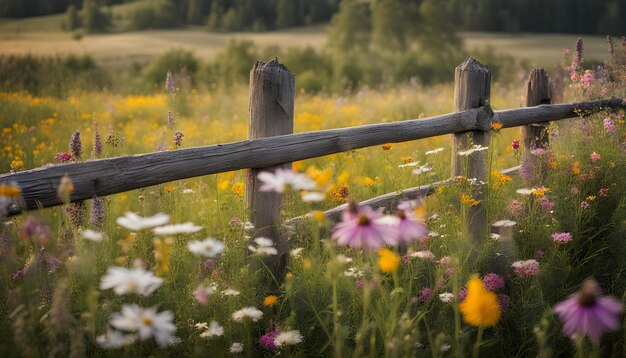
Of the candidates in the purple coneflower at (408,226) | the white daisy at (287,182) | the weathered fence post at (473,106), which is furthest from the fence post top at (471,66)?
the white daisy at (287,182)

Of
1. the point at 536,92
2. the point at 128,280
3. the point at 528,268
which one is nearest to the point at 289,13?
the point at 536,92

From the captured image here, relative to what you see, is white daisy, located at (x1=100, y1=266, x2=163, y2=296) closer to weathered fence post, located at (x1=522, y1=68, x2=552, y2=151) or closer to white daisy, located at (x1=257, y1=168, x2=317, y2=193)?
white daisy, located at (x1=257, y1=168, x2=317, y2=193)

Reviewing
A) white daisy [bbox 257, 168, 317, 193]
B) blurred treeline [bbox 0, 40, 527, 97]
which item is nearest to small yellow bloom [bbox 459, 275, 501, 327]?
white daisy [bbox 257, 168, 317, 193]

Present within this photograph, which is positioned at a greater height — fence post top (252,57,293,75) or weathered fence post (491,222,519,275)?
fence post top (252,57,293,75)

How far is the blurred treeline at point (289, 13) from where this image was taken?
48.6 metres

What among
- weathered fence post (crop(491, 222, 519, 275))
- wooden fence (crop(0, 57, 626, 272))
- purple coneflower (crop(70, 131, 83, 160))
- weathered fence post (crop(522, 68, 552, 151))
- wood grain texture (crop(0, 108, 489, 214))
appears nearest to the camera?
wood grain texture (crop(0, 108, 489, 214))

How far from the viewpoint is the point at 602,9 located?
161 feet

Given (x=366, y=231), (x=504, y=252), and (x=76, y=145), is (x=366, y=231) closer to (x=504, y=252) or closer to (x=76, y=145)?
(x=76, y=145)

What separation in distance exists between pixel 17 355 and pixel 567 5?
190 ft

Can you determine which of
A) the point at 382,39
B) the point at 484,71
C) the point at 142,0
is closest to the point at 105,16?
the point at 142,0

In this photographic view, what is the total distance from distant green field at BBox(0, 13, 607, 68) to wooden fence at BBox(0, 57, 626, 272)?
84.8 ft

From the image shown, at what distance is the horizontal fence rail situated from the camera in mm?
2033

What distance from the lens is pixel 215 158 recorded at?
2666 millimetres

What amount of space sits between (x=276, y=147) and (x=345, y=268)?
0.75m
